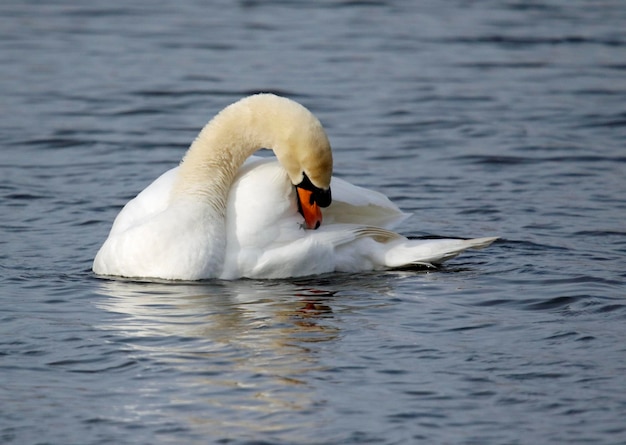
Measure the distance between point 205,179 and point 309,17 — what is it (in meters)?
11.9

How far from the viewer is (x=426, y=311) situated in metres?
8.56

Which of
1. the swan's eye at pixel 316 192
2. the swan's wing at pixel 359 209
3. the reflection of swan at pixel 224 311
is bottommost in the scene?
the reflection of swan at pixel 224 311

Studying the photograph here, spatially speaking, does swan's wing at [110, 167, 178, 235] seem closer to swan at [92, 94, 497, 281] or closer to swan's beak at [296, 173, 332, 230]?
swan at [92, 94, 497, 281]

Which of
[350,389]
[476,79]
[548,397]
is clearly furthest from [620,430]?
[476,79]

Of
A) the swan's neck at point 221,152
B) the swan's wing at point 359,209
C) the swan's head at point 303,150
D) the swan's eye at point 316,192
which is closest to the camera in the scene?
the swan's head at point 303,150

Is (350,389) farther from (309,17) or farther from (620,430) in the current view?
(309,17)

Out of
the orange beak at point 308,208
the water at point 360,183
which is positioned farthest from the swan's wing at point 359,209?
the water at point 360,183

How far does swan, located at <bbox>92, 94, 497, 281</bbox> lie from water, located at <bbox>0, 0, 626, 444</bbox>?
0.15 metres

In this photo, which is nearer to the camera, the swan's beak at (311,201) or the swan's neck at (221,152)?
the swan's beak at (311,201)

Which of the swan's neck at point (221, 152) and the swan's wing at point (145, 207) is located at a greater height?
the swan's neck at point (221, 152)

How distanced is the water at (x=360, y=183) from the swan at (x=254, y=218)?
15cm

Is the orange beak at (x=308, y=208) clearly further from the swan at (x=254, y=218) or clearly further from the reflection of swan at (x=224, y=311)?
the reflection of swan at (x=224, y=311)

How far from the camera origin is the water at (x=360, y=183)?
22.5ft

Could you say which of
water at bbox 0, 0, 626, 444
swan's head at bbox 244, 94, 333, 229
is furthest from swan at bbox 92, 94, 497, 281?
water at bbox 0, 0, 626, 444
